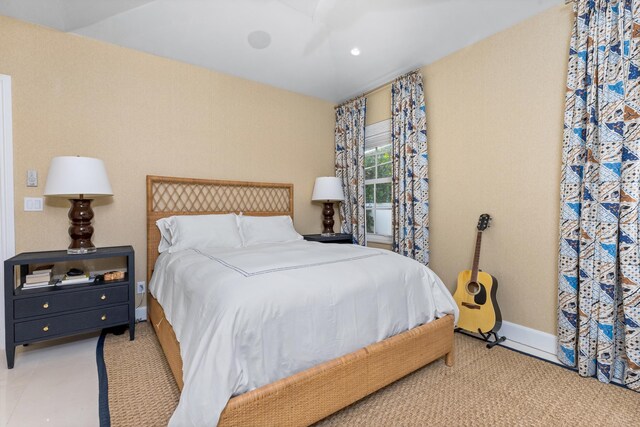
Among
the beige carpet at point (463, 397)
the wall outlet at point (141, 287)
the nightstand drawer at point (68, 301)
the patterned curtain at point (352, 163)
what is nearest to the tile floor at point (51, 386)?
the beige carpet at point (463, 397)

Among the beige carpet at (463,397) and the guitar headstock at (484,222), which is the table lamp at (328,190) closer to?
the guitar headstock at (484,222)

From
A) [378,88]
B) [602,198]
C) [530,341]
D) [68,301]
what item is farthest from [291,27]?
[530,341]

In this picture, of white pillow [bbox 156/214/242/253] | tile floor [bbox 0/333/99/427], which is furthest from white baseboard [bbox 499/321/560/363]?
tile floor [bbox 0/333/99/427]

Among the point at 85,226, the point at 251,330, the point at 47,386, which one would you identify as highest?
the point at 85,226

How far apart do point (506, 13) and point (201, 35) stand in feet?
8.61

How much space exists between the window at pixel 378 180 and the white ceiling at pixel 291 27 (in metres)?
0.61

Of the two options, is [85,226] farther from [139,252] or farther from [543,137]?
[543,137]

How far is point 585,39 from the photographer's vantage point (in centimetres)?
196

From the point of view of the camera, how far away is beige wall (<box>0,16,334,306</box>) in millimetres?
2406

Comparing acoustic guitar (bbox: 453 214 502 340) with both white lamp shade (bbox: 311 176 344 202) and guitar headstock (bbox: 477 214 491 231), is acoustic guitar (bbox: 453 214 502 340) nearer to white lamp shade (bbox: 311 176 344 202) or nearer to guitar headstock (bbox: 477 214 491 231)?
guitar headstock (bbox: 477 214 491 231)

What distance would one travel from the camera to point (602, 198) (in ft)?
5.99

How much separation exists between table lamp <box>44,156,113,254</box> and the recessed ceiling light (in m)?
1.81

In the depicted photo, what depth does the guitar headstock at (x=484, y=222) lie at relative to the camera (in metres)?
2.52

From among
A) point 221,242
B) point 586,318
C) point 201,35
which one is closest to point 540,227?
point 586,318
